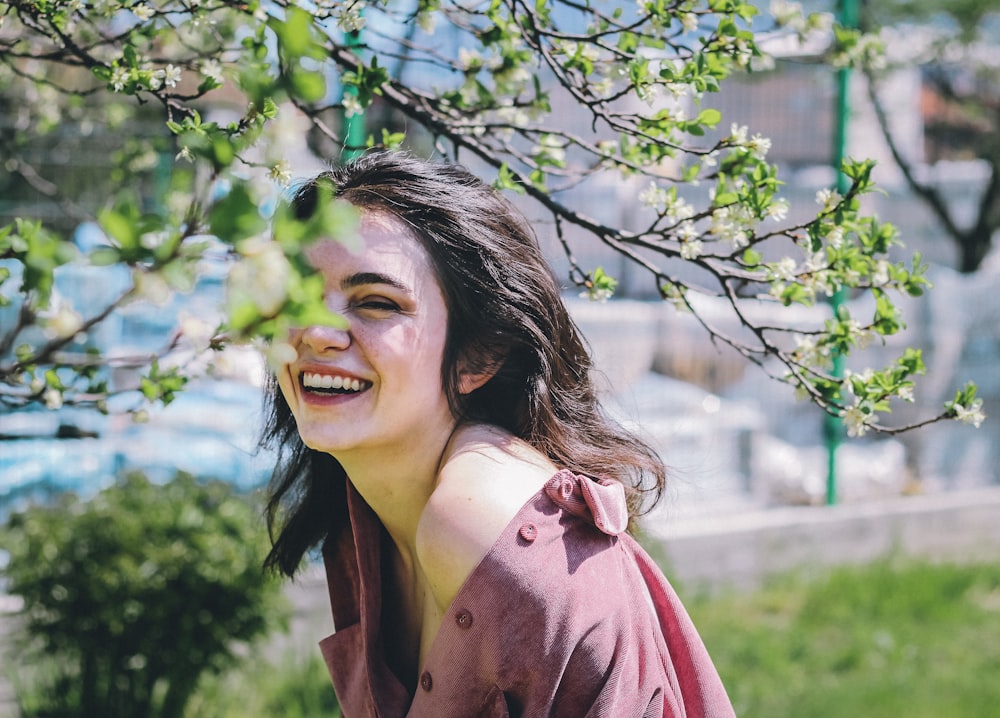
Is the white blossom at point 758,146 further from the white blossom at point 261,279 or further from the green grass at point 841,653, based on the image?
the green grass at point 841,653

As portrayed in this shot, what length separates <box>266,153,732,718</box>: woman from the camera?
1.63 m

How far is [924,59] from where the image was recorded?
35.0 ft

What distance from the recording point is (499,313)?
1.93 metres

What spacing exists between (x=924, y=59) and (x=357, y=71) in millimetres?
9686

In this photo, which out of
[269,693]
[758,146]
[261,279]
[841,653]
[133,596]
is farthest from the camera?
[841,653]

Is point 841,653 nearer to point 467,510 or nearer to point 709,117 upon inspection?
point 709,117

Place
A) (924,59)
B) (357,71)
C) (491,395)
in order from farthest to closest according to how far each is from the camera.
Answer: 1. (924,59)
2. (357,71)
3. (491,395)

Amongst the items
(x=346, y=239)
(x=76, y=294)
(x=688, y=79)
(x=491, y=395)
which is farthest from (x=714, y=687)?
(x=76, y=294)

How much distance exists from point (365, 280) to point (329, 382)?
0.55ft

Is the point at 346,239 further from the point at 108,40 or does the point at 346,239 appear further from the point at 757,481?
the point at 757,481

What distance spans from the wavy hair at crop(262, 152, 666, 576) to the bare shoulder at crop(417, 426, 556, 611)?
16 cm

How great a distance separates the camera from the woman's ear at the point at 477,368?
192 cm

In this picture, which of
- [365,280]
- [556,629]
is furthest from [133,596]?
[556,629]

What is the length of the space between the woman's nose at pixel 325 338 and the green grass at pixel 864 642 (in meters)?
2.89
